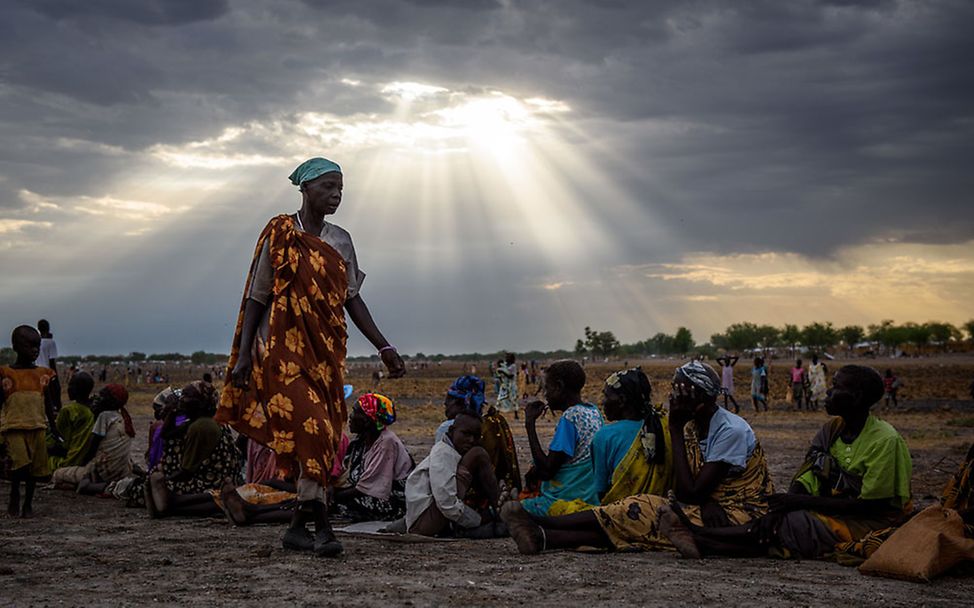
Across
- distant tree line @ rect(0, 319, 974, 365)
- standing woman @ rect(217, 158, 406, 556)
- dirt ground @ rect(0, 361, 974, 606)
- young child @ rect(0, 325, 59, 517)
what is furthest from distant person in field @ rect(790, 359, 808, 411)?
distant tree line @ rect(0, 319, 974, 365)

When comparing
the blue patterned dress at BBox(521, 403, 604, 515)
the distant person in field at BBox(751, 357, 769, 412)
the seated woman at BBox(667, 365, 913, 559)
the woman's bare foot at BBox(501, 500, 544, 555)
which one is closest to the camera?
the seated woman at BBox(667, 365, 913, 559)

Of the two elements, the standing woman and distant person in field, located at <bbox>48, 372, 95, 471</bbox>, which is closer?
the standing woman

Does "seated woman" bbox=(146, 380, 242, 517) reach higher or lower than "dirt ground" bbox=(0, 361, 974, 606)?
higher

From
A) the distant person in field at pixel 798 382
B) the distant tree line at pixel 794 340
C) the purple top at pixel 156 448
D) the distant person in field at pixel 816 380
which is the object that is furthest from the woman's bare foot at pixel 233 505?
the distant tree line at pixel 794 340

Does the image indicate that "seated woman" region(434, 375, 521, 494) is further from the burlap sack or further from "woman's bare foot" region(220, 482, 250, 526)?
the burlap sack

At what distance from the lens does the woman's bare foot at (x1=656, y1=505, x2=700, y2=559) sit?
607 cm

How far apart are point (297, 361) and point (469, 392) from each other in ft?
6.11

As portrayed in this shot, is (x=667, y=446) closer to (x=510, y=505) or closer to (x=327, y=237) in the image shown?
(x=510, y=505)

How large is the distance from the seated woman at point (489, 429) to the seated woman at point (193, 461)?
6.88ft

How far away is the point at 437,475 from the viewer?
23.2 ft

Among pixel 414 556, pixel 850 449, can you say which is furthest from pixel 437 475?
pixel 850 449

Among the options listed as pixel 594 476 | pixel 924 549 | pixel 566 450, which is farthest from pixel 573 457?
pixel 924 549

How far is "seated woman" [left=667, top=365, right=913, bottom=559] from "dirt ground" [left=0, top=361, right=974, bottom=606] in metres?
0.14

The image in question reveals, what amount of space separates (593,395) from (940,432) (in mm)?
22301
